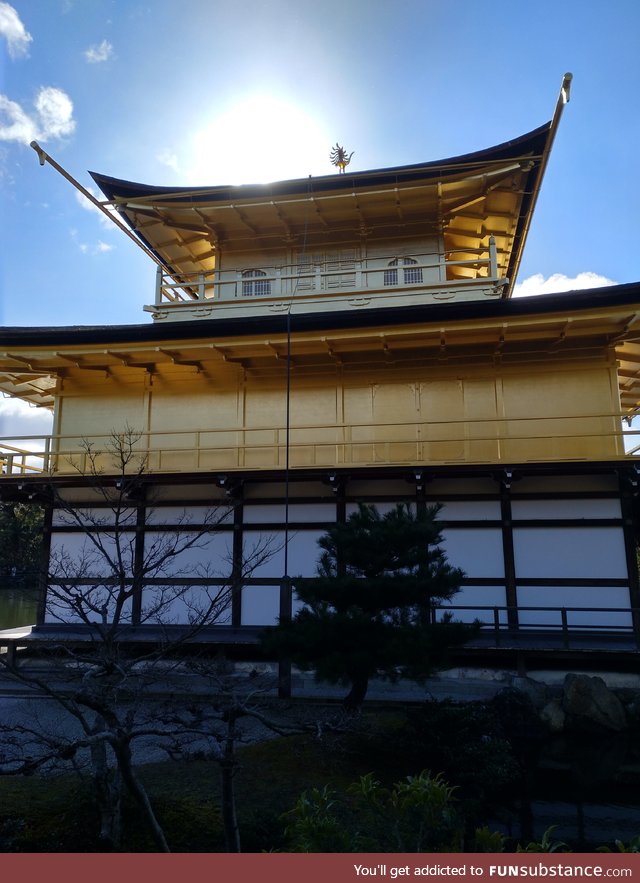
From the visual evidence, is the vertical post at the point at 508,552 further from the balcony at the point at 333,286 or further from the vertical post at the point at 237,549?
the vertical post at the point at 237,549

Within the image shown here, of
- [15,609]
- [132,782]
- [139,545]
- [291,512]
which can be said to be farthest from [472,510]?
[15,609]

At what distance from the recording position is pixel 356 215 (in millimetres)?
14062

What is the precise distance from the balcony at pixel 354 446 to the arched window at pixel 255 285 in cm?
399

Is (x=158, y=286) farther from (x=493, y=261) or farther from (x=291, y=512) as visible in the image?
(x=493, y=261)

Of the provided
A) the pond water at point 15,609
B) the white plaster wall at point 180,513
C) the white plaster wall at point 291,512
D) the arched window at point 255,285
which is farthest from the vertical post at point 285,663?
the pond water at point 15,609

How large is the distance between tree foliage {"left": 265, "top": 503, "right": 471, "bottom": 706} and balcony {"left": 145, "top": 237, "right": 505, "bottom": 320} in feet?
22.0

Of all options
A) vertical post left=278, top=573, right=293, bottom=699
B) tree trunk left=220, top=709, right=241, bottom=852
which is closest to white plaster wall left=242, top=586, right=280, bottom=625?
vertical post left=278, top=573, right=293, bottom=699

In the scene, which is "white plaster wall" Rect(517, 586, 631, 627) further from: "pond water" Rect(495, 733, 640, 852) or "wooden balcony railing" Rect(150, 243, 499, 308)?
"wooden balcony railing" Rect(150, 243, 499, 308)

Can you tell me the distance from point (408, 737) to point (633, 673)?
4883 millimetres

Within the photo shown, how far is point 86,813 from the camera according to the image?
195 inches

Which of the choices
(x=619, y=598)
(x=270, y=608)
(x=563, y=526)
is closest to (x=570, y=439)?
(x=563, y=526)

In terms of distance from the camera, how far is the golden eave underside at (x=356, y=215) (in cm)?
1318

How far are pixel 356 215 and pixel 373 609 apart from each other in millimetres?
10119

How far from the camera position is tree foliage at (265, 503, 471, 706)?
6.75 metres
